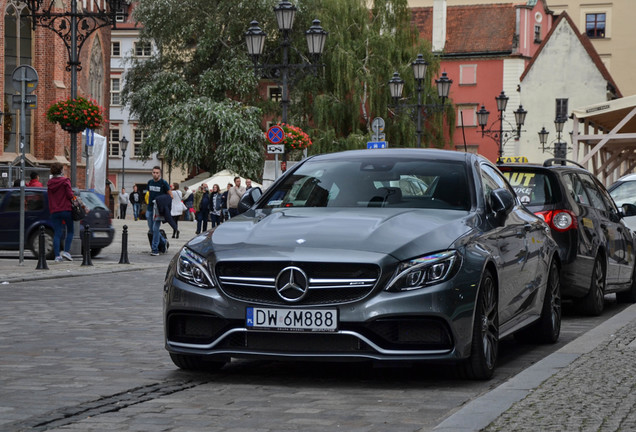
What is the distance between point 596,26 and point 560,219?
77324mm

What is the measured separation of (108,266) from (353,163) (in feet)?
45.3

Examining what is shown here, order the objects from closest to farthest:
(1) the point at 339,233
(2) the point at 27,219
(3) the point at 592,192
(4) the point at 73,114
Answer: (1) the point at 339,233, (3) the point at 592,192, (2) the point at 27,219, (4) the point at 73,114

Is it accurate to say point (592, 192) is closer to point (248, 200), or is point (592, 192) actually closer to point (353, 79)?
point (248, 200)

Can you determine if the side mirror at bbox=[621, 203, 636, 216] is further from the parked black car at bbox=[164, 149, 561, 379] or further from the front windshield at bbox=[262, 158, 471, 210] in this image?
the parked black car at bbox=[164, 149, 561, 379]

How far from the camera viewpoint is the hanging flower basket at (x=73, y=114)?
26.4 m

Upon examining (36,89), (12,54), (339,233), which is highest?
(12,54)

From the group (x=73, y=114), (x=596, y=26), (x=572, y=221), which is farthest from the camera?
(x=596, y=26)

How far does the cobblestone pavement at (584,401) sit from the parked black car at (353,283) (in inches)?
25.6

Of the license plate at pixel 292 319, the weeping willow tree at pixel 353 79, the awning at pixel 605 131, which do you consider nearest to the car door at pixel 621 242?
the license plate at pixel 292 319

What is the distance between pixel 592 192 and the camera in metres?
13.9

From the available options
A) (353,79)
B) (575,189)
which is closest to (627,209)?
(575,189)

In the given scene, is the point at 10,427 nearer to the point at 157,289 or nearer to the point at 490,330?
the point at 490,330

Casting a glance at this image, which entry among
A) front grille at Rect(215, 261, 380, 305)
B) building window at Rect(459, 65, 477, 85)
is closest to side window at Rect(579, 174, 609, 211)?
front grille at Rect(215, 261, 380, 305)

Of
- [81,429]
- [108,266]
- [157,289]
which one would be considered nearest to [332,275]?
[81,429]
